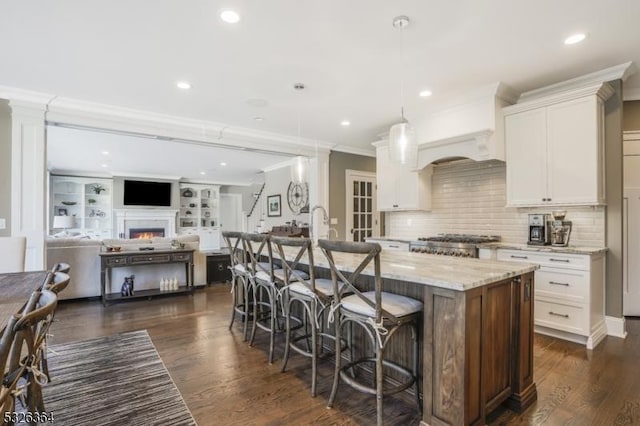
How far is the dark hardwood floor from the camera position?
199cm

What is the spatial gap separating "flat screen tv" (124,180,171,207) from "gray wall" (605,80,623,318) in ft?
33.4

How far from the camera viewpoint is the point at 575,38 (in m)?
2.64

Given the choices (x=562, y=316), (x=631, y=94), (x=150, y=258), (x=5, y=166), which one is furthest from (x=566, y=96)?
(x=5, y=166)

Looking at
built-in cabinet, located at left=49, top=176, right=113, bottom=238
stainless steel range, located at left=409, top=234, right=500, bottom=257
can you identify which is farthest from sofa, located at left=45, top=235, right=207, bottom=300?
built-in cabinet, located at left=49, top=176, right=113, bottom=238

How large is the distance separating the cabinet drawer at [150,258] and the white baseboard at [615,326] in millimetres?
5536

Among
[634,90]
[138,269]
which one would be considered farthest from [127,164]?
[634,90]

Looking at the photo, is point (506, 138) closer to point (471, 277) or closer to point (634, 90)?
point (634, 90)

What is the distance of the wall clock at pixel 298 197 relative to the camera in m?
7.20

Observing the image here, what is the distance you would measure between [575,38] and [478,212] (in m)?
2.26

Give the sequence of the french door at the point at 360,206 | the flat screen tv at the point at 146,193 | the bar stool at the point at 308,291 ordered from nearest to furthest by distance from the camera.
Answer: the bar stool at the point at 308,291 < the french door at the point at 360,206 < the flat screen tv at the point at 146,193

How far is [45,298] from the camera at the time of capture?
1.28m

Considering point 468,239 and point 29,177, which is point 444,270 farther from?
point 29,177

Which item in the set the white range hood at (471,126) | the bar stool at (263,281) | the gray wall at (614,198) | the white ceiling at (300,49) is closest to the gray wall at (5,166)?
the white ceiling at (300,49)

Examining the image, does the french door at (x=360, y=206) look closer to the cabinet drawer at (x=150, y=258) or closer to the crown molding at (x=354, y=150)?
the crown molding at (x=354, y=150)
